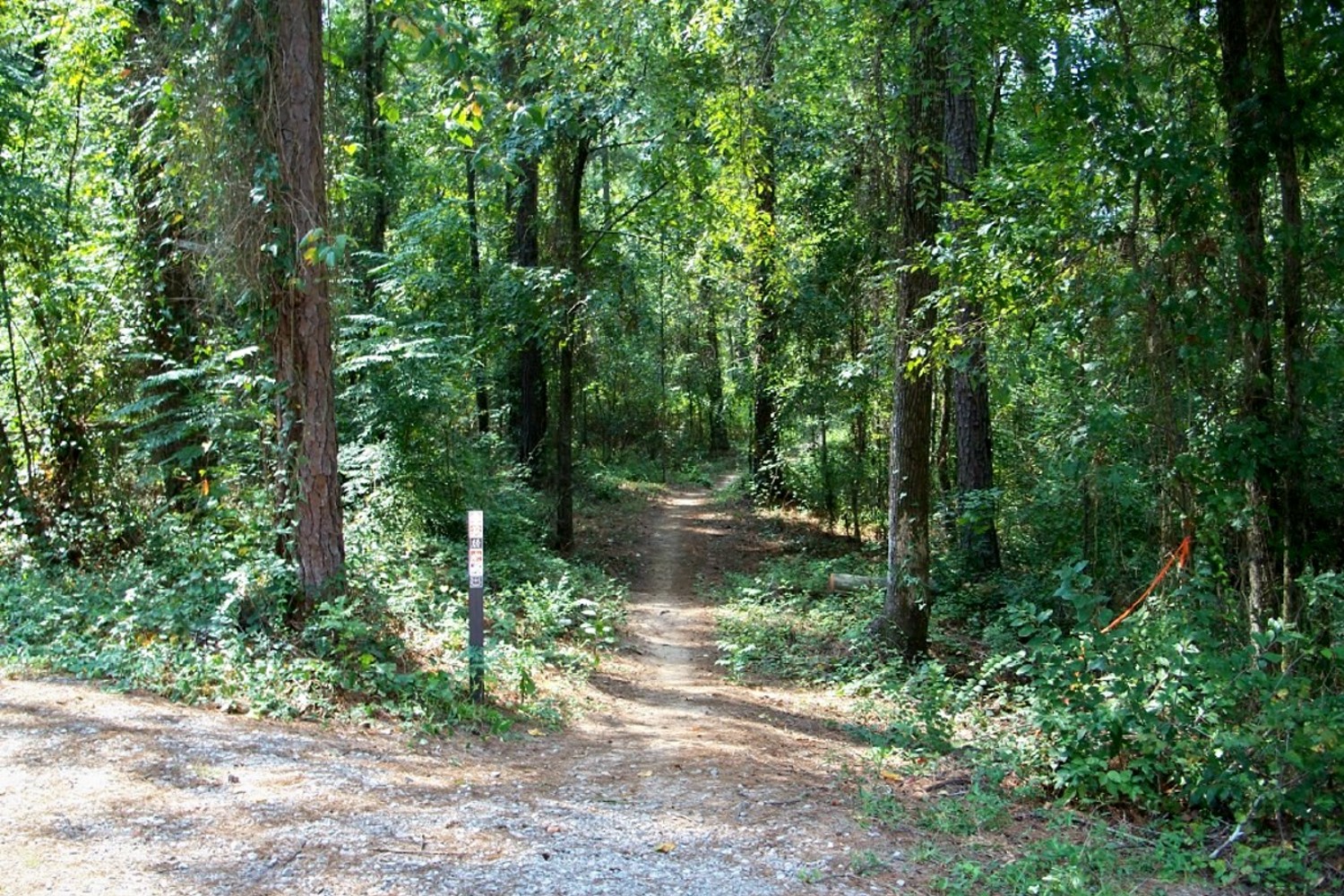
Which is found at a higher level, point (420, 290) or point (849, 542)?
point (420, 290)

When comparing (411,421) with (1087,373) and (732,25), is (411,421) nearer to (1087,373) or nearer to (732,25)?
(732,25)

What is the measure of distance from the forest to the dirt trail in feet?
2.54

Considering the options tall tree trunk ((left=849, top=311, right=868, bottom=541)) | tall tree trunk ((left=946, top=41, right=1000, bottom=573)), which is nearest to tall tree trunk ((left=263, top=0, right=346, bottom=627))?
tall tree trunk ((left=946, top=41, right=1000, bottom=573))

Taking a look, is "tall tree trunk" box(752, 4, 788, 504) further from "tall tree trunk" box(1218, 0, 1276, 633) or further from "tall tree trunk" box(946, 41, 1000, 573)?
"tall tree trunk" box(1218, 0, 1276, 633)

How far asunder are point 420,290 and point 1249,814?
12816 millimetres

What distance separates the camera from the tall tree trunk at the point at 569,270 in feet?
50.3

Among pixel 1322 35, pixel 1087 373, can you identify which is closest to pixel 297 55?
pixel 1087 373

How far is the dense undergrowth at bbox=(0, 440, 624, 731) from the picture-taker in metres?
7.29

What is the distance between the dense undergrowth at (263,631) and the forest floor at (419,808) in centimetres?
37

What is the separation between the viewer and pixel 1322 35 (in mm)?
6707

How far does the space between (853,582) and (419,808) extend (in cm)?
891

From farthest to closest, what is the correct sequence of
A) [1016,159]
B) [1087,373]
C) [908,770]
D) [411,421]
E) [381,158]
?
1. [381,158]
2. [411,421]
3. [1016,159]
4. [1087,373]
5. [908,770]

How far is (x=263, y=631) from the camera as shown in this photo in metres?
7.74

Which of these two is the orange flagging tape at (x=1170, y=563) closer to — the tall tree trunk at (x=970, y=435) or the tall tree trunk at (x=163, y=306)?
the tall tree trunk at (x=970, y=435)
